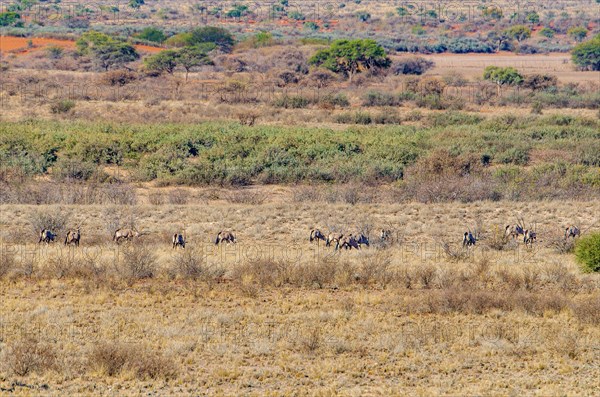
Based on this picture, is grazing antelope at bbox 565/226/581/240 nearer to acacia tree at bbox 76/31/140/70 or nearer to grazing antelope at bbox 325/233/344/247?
grazing antelope at bbox 325/233/344/247

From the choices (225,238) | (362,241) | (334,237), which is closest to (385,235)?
(362,241)

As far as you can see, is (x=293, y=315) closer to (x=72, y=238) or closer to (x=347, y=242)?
(x=347, y=242)

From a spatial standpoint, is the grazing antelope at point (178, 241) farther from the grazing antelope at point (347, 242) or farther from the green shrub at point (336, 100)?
the green shrub at point (336, 100)

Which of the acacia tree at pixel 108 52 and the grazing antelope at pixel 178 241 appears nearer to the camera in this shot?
the grazing antelope at pixel 178 241

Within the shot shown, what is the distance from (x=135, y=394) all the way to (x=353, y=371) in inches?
122

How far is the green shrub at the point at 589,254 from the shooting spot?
60.9 ft

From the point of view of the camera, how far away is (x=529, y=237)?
68.1 ft

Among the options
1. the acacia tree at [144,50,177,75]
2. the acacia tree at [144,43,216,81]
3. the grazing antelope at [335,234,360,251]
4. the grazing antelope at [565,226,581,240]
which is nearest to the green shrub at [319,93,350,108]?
the acacia tree at [144,43,216,81]

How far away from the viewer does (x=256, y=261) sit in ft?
60.1

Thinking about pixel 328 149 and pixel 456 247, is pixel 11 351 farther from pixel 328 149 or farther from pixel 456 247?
pixel 328 149

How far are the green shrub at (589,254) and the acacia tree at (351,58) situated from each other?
42.2 meters

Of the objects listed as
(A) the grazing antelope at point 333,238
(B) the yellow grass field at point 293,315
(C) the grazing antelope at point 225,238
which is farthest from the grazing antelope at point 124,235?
(A) the grazing antelope at point 333,238

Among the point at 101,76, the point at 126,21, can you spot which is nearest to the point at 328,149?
the point at 101,76

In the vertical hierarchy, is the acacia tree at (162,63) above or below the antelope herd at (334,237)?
below
